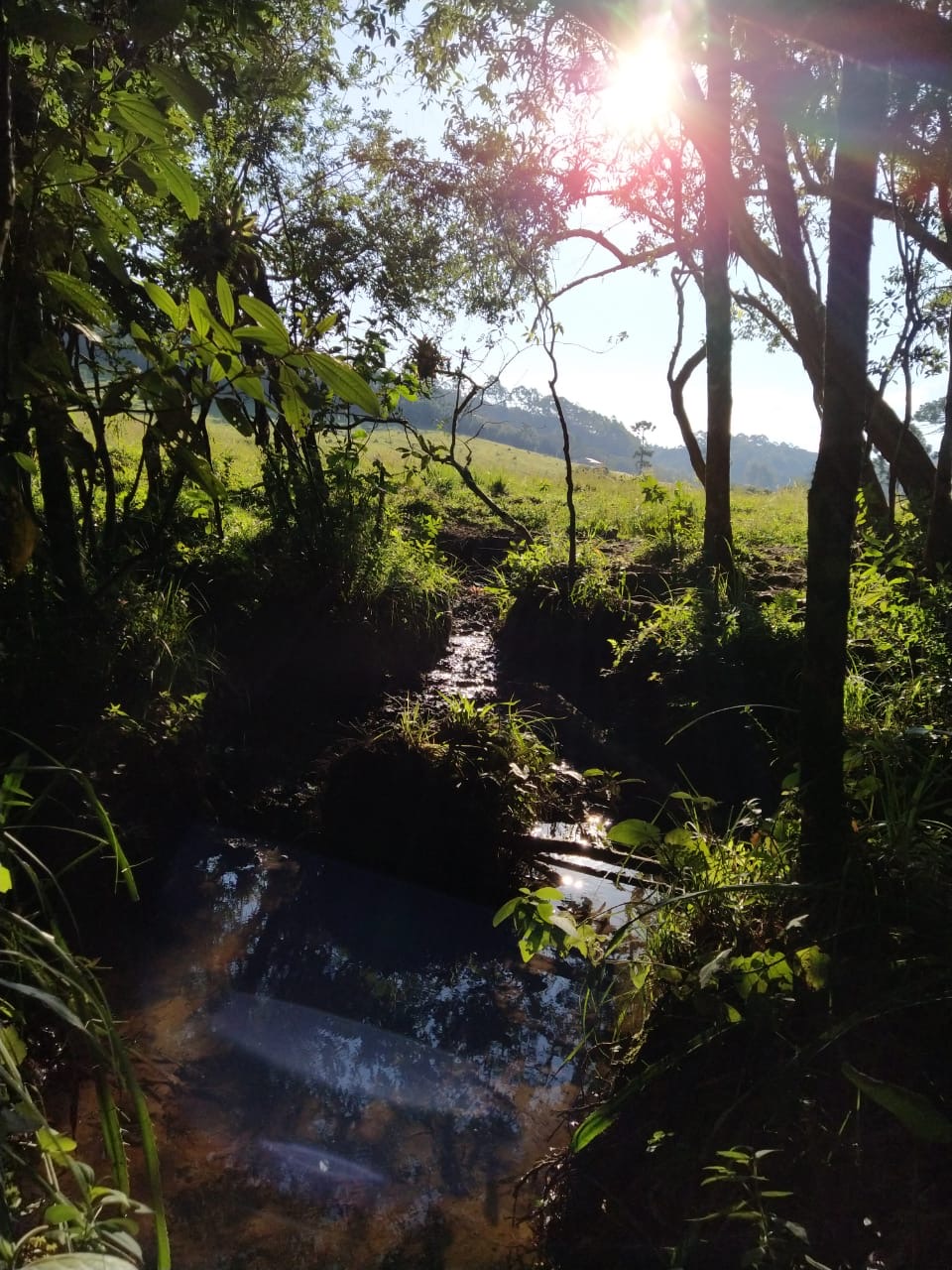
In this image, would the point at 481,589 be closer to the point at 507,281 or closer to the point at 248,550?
the point at 248,550

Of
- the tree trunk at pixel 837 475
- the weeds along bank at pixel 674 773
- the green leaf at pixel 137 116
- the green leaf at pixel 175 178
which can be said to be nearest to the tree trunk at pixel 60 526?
the weeds along bank at pixel 674 773

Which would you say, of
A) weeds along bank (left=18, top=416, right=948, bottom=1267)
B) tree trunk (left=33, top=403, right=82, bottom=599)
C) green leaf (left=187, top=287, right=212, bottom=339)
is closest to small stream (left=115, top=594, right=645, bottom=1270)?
weeds along bank (left=18, top=416, right=948, bottom=1267)

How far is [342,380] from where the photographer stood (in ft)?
3.62

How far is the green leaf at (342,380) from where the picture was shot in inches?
42.8

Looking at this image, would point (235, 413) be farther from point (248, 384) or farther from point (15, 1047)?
point (15, 1047)

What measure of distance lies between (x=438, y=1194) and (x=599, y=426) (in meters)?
181

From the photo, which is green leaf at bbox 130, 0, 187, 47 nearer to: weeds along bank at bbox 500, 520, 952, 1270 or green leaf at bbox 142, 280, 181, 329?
green leaf at bbox 142, 280, 181, 329

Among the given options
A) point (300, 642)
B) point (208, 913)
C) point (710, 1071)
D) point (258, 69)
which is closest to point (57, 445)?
point (710, 1071)

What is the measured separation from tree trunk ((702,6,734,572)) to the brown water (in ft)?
13.8

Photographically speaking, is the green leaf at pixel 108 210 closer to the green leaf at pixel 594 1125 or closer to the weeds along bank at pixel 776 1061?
the weeds along bank at pixel 776 1061

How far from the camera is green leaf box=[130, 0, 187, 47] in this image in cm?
112

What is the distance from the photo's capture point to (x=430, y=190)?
9141mm

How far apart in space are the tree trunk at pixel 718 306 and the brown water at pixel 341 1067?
165 inches

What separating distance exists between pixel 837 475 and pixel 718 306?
5.22m
